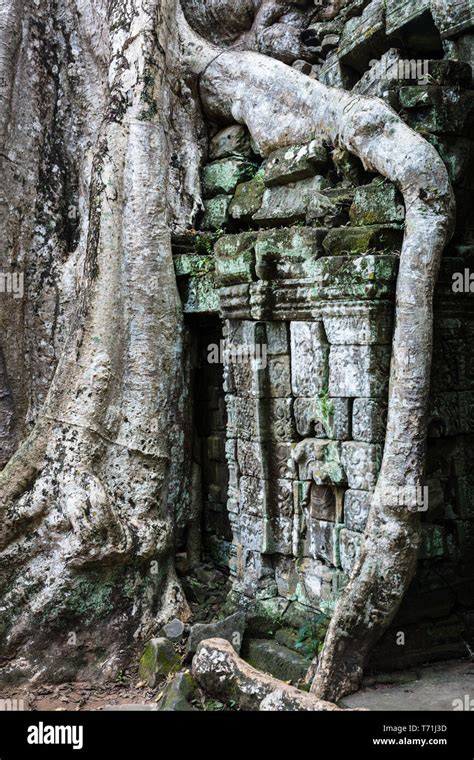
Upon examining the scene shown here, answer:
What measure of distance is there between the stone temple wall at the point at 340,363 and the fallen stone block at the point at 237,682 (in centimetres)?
64

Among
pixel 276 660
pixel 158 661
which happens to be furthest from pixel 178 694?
pixel 276 660

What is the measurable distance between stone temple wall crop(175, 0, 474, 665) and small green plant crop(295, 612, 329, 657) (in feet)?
0.29

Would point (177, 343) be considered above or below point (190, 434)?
above

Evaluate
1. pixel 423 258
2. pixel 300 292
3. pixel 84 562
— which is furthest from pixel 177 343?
pixel 423 258

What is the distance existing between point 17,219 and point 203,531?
307 cm

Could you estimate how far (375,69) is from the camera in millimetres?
6637

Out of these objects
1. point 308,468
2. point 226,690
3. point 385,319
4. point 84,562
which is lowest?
point 226,690

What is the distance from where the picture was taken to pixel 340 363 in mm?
5449

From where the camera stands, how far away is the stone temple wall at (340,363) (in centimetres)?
539

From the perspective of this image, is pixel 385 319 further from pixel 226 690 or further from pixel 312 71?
pixel 312 71

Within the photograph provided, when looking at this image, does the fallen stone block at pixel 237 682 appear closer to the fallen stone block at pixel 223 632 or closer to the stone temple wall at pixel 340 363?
the fallen stone block at pixel 223 632

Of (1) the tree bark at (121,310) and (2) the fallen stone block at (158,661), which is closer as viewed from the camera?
(1) the tree bark at (121,310)

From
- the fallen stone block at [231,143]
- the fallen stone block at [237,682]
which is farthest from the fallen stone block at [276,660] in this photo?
the fallen stone block at [231,143]

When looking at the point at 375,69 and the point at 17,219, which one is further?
the point at 17,219
